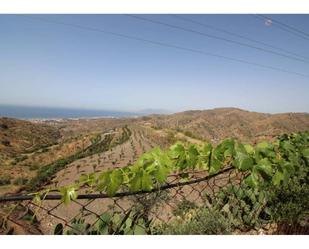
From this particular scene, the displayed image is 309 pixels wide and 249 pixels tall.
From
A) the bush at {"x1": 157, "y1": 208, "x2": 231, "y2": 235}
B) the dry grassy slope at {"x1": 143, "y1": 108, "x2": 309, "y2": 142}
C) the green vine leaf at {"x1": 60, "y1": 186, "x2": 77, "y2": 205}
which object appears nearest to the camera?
the green vine leaf at {"x1": 60, "y1": 186, "x2": 77, "y2": 205}

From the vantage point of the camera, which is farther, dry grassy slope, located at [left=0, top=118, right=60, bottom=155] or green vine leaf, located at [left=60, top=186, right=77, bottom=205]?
dry grassy slope, located at [left=0, top=118, right=60, bottom=155]

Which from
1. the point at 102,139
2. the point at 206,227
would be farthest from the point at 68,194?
the point at 102,139

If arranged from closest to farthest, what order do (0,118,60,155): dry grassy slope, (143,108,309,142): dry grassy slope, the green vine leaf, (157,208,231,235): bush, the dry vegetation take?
the green vine leaf
(157,208,231,235): bush
the dry vegetation
(0,118,60,155): dry grassy slope
(143,108,309,142): dry grassy slope

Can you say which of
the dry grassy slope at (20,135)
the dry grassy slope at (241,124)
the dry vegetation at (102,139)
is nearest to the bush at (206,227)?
the dry vegetation at (102,139)

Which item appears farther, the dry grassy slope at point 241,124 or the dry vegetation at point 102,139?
the dry grassy slope at point 241,124

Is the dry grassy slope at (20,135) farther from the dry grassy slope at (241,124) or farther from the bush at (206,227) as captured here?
the bush at (206,227)

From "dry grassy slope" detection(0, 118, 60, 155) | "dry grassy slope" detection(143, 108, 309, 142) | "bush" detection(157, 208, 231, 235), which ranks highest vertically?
"bush" detection(157, 208, 231, 235)

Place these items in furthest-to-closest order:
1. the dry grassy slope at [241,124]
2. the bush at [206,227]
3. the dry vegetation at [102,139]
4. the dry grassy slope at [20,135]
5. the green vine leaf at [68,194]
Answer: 1. the dry grassy slope at [241,124]
2. the dry grassy slope at [20,135]
3. the dry vegetation at [102,139]
4. the bush at [206,227]
5. the green vine leaf at [68,194]

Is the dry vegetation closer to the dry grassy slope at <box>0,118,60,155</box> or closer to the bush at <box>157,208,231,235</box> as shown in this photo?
the dry grassy slope at <box>0,118,60,155</box>

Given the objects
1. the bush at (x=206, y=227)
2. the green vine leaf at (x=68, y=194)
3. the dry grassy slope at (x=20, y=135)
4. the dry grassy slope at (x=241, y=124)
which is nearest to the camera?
the green vine leaf at (x=68, y=194)

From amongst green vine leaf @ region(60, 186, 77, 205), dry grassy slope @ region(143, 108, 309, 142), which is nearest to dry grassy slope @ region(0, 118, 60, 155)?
dry grassy slope @ region(143, 108, 309, 142)

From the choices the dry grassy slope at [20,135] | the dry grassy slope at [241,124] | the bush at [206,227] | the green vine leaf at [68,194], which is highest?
the green vine leaf at [68,194]
